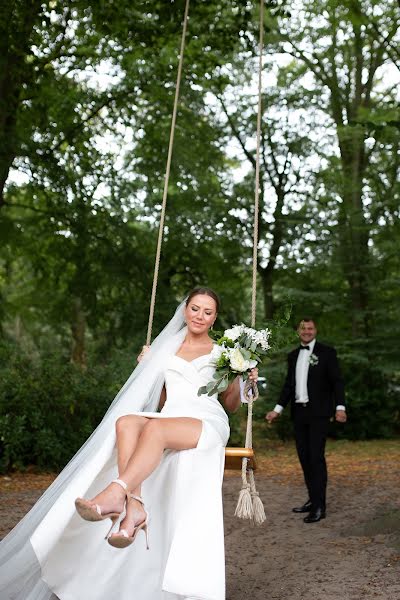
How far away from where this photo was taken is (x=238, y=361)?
4465mm

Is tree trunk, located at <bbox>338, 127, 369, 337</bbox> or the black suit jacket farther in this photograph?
tree trunk, located at <bbox>338, 127, 369, 337</bbox>

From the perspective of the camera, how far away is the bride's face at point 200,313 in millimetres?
4766

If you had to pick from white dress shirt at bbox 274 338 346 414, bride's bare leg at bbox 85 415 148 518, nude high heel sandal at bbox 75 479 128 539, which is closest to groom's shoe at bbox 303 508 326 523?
white dress shirt at bbox 274 338 346 414

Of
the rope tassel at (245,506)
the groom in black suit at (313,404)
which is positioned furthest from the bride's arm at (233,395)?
the groom in black suit at (313,404)

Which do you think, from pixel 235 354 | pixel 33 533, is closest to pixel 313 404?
pixel 235 354

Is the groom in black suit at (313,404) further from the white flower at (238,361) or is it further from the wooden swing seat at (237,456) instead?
the white flower at (238,361)

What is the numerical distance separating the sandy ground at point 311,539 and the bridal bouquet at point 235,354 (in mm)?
1245

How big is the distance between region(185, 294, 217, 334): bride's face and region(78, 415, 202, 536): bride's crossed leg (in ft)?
2.32

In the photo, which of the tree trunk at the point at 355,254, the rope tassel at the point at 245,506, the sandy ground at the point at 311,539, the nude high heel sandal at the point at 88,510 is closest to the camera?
the nude high heel sandal at the point at 88,510

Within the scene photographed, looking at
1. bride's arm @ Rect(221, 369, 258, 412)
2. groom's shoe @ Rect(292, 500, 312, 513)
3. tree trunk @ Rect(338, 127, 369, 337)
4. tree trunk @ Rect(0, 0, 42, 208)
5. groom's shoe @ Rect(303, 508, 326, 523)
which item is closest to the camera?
bride's arm @ Rect(221, 369, 258, 412)

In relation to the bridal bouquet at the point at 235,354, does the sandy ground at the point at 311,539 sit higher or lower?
lower

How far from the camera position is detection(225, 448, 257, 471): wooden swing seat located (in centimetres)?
416

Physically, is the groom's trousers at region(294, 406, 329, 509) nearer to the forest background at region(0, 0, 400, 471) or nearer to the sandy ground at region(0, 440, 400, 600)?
the sandy ground at region(0, 440, 400, 600)

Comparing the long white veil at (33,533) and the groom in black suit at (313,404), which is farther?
the groom in black suit at (313,404)
